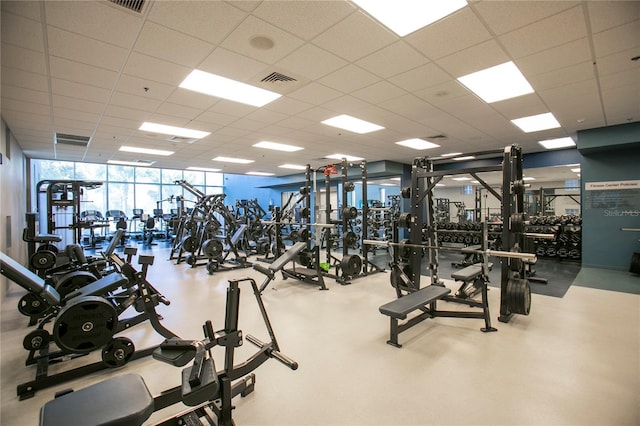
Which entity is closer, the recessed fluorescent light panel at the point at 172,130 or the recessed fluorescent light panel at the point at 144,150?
the recessed fluorescent light panel at the point at 172,130

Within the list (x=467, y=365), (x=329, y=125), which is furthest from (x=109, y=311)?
(x=329, y=125)

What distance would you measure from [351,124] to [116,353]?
4.71 m

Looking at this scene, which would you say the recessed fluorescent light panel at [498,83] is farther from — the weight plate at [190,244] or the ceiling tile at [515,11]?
the weight plate at [190,244]

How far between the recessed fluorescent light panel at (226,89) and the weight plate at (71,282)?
103 inches

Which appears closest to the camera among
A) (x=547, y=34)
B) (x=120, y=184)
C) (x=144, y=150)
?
(x=547, y=34)

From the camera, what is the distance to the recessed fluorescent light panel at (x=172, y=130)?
5352mm

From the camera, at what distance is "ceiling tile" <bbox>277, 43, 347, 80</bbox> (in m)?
2.85

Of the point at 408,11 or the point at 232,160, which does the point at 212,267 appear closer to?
the point at 232,160

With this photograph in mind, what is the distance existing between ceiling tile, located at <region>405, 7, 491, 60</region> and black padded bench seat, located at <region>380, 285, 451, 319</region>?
99.7 inches

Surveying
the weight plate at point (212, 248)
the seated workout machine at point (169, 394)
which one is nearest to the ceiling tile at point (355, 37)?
the seated workout machine at point (169, 394)

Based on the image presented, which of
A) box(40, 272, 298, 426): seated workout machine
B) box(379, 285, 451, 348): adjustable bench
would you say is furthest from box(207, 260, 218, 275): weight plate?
box(40, 272, 298, 426): seated workout machine

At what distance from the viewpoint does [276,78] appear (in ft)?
11.3

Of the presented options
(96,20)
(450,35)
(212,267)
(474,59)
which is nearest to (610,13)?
(474,59)

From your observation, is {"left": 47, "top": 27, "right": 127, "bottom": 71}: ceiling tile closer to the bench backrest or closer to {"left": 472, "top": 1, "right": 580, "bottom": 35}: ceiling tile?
the bench backrest
